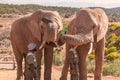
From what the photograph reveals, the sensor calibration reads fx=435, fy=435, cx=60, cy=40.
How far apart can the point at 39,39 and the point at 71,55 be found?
8.03 feet

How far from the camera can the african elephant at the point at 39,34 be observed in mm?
12579

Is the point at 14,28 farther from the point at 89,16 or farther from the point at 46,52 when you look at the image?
the point at 89,16

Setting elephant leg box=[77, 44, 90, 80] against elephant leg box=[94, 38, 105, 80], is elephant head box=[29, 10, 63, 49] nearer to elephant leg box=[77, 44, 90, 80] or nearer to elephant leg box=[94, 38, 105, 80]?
elephant leg box=[77, 44, 90, 80]

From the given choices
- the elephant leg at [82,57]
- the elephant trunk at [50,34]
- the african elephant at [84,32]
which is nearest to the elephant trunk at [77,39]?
the african elephant at [84,32]

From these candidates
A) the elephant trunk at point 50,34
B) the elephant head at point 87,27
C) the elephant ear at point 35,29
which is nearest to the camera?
the elephant head at point 87,27

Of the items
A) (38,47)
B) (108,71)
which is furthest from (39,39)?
(108,71)

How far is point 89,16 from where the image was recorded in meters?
12.1

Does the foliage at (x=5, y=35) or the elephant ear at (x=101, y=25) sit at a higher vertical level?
the elephant ear at (x=101, y=25)

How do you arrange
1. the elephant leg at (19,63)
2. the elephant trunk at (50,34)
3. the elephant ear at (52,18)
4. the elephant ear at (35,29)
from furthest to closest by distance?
1. the elephant leg at (19,63)
2. the elephant ear at (35,29)
3. the elephant ear at (52,18)
4. the elephant trunk at (50,34)

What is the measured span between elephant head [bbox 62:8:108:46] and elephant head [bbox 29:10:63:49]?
0.49m

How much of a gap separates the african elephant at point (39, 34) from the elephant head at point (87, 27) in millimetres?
615

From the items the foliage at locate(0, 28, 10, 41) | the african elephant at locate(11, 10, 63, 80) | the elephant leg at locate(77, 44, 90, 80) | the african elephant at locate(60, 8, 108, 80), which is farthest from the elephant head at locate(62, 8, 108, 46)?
the foliage at locate(0, 28, 10, 41)

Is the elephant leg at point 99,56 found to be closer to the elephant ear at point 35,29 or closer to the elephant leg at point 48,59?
the elephant leg at point 48,59

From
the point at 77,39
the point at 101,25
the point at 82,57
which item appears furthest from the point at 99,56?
the point at 77,39
